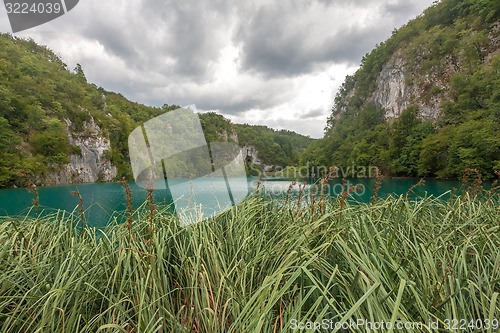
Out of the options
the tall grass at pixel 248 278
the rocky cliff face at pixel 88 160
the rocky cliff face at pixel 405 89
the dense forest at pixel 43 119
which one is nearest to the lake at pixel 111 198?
the tall grass at pixel 248 278

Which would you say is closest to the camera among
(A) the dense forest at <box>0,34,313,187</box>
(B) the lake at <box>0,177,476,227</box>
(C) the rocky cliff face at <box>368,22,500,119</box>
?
(B) the lake at <box>0,177,476,227</box>

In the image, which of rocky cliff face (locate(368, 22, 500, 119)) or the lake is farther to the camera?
rocky cliff face (locate(368, 22, 500, 119))

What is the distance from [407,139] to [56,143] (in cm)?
5090

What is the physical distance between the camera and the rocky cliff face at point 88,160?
35.1 metres

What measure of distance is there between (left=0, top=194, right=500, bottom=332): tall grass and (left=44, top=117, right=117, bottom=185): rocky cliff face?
40113 millimetres

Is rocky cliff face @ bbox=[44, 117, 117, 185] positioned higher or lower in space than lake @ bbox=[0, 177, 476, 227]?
higher

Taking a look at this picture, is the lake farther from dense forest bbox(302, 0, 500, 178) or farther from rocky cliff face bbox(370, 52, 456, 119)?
rocky cliff face bbox(370, 52, 456, 119)

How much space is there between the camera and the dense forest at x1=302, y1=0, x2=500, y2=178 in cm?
2475

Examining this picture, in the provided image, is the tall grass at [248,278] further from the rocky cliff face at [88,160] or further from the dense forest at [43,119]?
the rocky cliff face at [88,160]

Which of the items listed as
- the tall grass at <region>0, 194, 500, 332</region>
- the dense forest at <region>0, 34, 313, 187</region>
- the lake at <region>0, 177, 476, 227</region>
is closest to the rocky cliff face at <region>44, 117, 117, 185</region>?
the dense forest at <region>0, 34, 313, 187</region>

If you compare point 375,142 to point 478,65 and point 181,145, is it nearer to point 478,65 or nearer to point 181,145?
point 478,65

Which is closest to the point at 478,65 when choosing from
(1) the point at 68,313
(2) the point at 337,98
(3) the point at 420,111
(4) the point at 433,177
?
(3) the point at 420,111

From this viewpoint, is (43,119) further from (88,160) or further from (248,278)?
(248,278)

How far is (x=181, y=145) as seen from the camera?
247 cm
